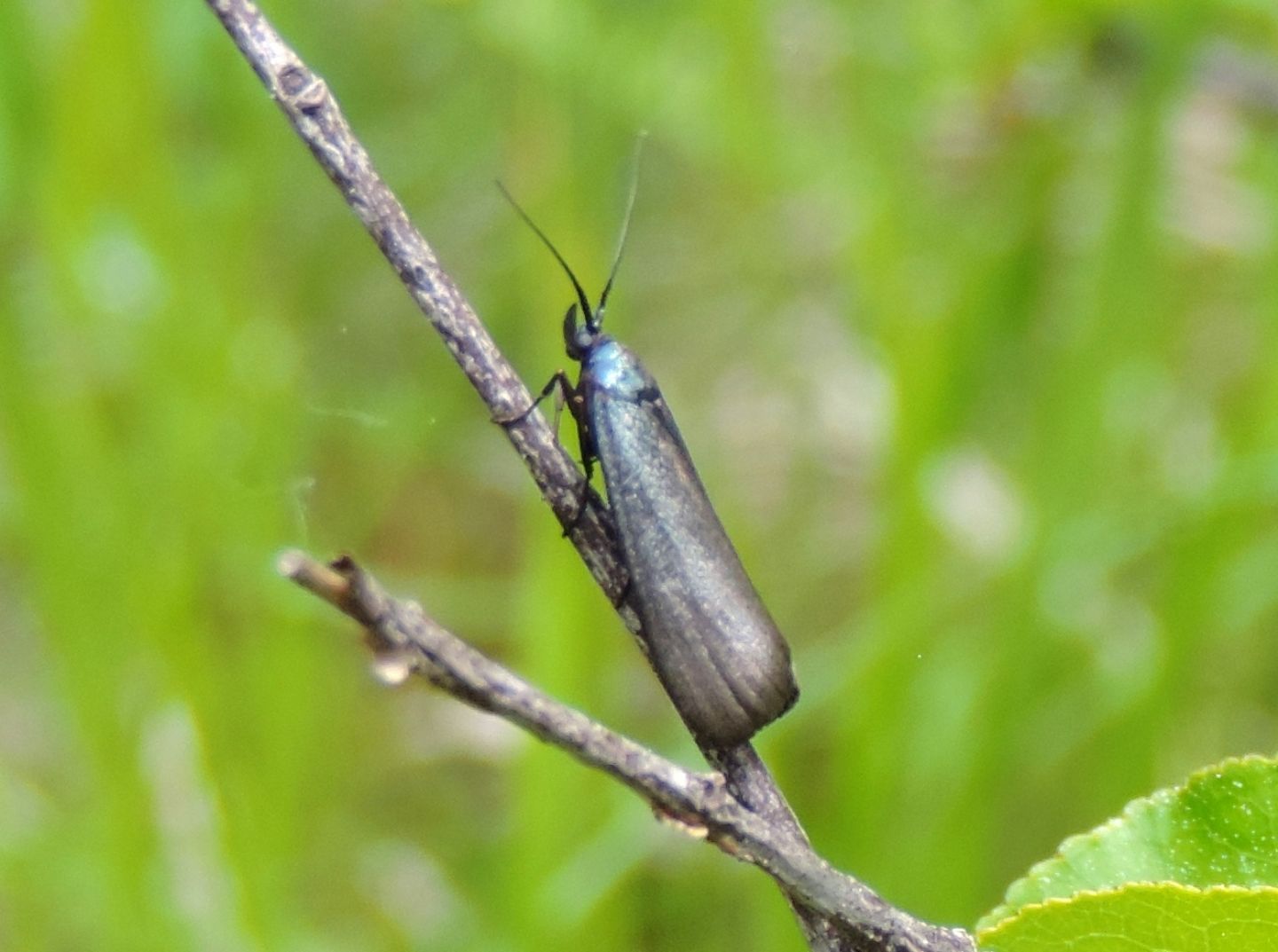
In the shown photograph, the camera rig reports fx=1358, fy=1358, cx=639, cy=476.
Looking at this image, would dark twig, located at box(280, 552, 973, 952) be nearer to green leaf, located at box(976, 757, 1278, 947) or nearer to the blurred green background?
green leaf, located at box(976, 757, 1278, 947)

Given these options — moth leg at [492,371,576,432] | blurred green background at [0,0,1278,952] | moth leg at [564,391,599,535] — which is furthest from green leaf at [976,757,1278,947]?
blurred green background at [0,0,1278,952]

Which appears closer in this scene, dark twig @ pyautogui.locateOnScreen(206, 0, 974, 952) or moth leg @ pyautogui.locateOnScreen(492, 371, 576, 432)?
dark twig @ pyautogui.locateOnScreen(206, 0, 974, 952)

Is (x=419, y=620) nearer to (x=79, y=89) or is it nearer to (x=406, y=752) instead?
(x=79, y=89)

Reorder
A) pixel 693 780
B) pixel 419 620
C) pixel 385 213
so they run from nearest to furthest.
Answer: pixel 419 620 < pixel 693 780 < pixel 385 213

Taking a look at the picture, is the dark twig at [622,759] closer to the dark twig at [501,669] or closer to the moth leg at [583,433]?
the dark twig at [501,669]

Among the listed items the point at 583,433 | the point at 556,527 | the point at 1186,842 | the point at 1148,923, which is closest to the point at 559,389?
the point at 583,433

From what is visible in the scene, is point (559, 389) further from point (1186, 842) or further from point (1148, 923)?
point (1148, 923)

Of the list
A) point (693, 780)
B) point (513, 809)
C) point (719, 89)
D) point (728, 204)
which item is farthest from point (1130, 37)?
point (693, 780)
